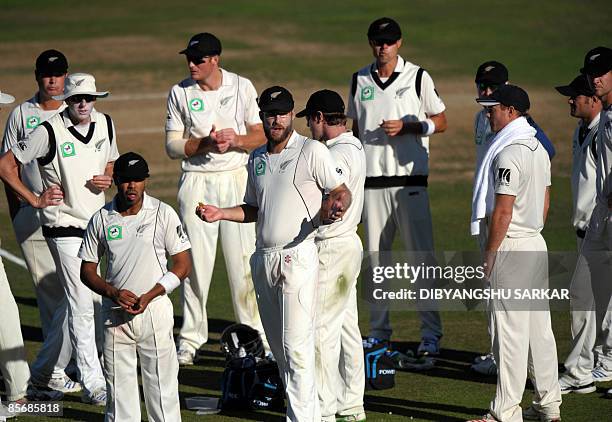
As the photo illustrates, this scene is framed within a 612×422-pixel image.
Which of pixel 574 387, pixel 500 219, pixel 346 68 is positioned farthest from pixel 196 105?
pixel 346 68

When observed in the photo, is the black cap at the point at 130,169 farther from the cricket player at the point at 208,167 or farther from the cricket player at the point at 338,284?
the cricket player at the point at 208,167

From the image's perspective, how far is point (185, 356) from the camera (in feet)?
37.8

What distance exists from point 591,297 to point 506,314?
149 cm

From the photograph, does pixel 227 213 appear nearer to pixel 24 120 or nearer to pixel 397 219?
pixel 24 120

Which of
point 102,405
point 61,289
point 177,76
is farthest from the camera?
point 177,76

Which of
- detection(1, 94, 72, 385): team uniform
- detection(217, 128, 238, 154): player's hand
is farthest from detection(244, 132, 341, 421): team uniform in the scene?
detection(1, 94, 72, 385): team uniform

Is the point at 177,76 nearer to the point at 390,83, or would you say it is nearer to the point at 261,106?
the point at 390,83

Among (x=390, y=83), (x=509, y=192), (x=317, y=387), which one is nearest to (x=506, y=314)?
(x=509, y=192)

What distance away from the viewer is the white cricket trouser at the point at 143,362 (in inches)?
344

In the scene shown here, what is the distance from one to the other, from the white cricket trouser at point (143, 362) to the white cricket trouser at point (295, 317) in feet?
2.54

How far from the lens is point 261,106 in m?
8.91

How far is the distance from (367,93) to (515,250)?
314 centimetres

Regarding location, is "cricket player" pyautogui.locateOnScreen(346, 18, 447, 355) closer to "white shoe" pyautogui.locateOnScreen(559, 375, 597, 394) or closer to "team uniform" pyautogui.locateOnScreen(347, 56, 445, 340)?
"team uniform" pyautogui.locateOnScreen(347, 56, 445, 340)

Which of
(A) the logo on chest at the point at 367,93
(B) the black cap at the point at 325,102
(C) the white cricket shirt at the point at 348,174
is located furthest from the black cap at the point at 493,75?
(B) the black cap at the point at 325,102
